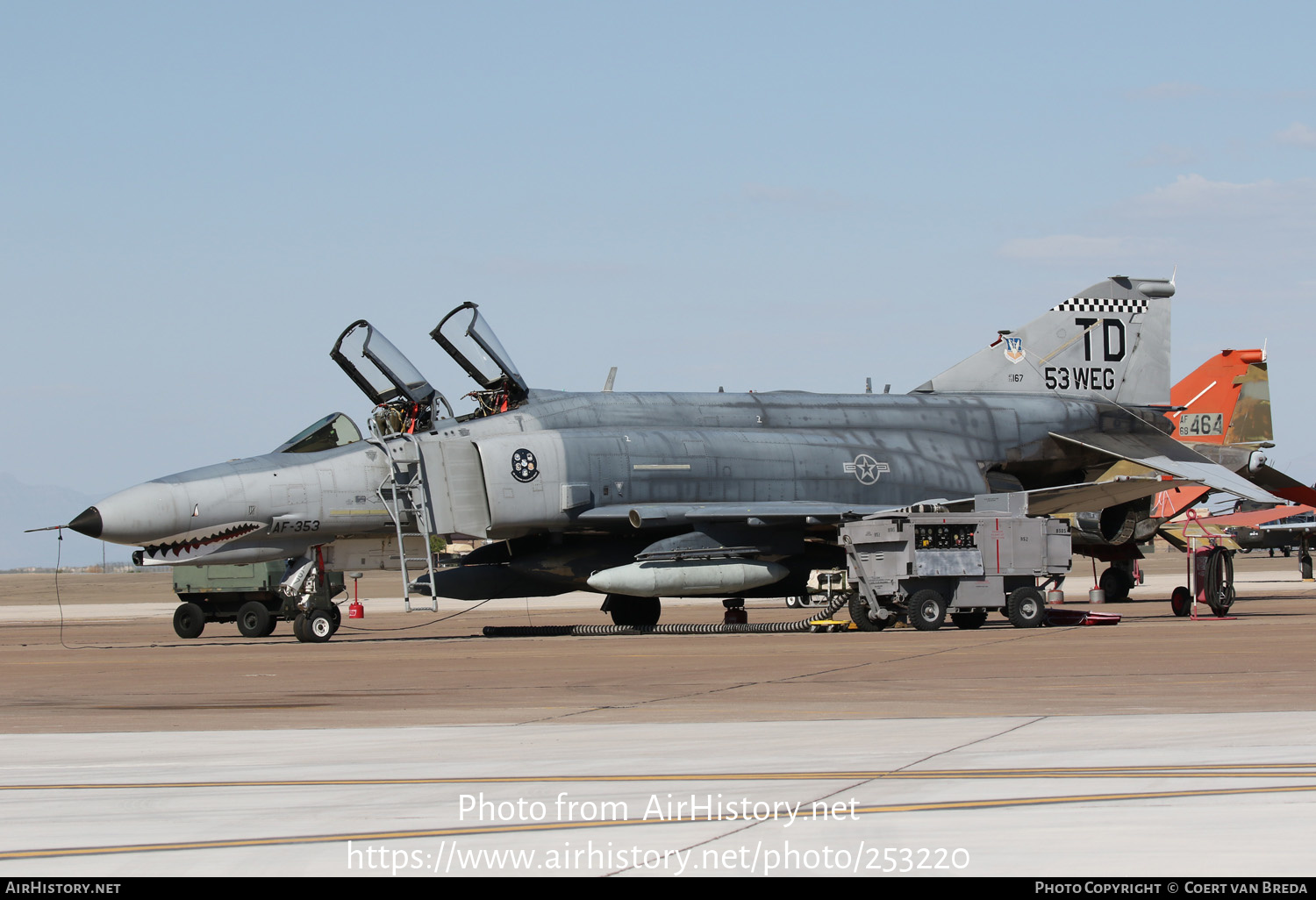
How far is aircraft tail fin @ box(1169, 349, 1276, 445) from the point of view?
1156 inches

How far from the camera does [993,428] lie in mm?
24000

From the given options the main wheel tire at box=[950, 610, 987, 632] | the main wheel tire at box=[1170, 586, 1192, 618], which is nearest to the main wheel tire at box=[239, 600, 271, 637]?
the main wheel tire at box=[950, 610, 987, 632]

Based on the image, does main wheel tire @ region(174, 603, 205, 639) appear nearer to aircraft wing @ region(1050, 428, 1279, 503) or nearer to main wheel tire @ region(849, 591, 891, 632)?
main wheel tire @ region(849, 591, 891, 632)

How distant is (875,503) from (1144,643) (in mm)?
7708

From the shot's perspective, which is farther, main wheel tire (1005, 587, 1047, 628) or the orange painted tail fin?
the orange painted tail fin

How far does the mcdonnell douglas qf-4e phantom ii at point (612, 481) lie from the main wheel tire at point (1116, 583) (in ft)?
17.2

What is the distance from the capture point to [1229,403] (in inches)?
1176

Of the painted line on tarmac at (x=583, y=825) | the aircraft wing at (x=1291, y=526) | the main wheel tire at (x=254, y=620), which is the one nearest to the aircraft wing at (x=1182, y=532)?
the aircraft wing at (x=1291, y=526)

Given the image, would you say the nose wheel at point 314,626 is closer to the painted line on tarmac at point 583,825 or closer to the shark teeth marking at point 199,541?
the shark teeth marking at point 199,541

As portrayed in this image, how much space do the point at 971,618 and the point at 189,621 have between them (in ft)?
42.6

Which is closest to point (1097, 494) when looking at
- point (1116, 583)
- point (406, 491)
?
point (1116, 583)

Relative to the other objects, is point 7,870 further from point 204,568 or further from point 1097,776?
point 204,568

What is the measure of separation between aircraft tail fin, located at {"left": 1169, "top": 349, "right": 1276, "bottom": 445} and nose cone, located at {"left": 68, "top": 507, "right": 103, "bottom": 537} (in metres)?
21.4
